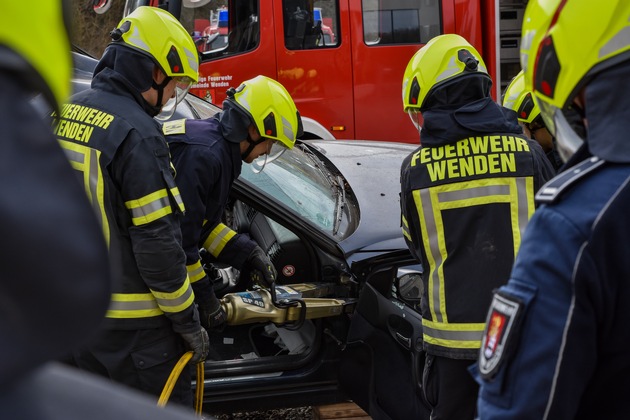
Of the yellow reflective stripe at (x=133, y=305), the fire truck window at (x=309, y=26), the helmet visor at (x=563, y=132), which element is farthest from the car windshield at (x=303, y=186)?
the fire truck window at (x=309, y=26)

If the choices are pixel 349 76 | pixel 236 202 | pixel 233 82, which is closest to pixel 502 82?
pixel 349 76

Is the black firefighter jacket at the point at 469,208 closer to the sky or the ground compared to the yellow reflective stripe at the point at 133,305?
closer to the sky

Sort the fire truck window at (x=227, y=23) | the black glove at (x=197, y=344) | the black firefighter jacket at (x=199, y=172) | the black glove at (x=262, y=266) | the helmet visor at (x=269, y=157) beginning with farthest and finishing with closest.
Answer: the fire truck window at (x=227, y=23) → the helmet visor at (x=269, y=157) → the black glove at (x=262, y=266) → the black firefighter jacket at (x=199, y=172) → the black glove at (x=197, y=344)

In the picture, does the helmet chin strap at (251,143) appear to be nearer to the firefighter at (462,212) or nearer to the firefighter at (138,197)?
the firefighter at (138,197)

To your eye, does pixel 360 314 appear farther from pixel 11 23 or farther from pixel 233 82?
pixel 233 82

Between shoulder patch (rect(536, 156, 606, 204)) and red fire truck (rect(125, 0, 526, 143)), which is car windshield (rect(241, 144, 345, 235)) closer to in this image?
shoulder patch (rect(536, 156, 606, 204))

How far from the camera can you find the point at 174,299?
3070mm

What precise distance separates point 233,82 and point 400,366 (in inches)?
196

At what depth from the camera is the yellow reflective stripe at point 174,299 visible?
3.06 meters

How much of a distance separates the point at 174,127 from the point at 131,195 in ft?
2.32

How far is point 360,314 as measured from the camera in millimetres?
3666

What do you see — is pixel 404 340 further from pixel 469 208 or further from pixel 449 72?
pixel 449 72

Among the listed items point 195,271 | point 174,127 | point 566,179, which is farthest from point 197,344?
point 566,179

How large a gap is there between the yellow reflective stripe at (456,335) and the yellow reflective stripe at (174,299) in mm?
829
